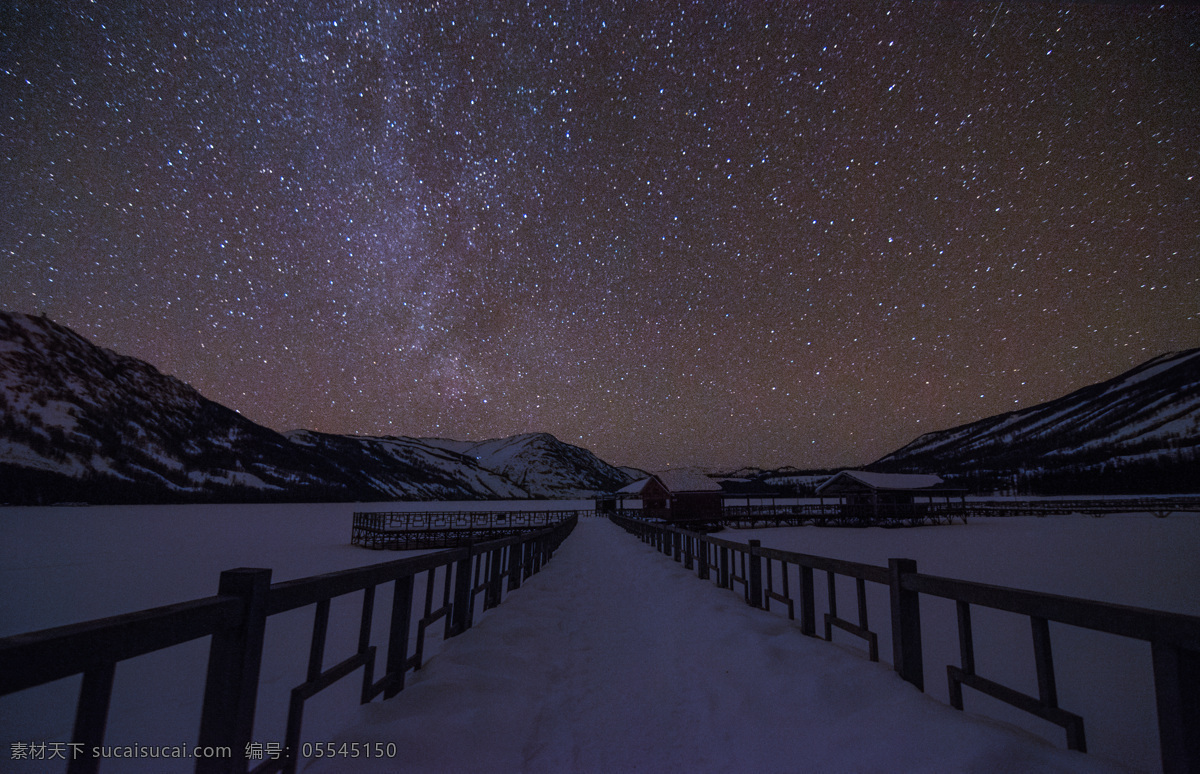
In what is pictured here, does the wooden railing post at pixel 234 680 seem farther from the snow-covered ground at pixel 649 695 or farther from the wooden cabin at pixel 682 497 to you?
the wooden cabin at pixel 682 497

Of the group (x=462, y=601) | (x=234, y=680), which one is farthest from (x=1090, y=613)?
(x=462, y=601)

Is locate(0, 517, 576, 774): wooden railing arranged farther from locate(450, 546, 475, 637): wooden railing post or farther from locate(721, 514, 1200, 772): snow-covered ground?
locate(721, 514, 1200, 772): snow-covered ground

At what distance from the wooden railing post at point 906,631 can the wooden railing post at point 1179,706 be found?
164 cm

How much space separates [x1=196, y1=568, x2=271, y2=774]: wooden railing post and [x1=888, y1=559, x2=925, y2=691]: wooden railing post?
3.82 metres

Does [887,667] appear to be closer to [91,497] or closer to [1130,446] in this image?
[91,497]

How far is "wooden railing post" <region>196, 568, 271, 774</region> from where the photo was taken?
2.11 metres

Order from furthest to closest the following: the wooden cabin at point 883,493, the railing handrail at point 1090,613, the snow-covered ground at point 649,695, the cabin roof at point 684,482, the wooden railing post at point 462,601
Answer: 1. the wooden cabin at point 883,493
2. the cabin roof at point 684,482
3. the wooden railing post at point 462,601
4. the snow-covered ground at point 649,695
5. the railing handrail at point 1090,613

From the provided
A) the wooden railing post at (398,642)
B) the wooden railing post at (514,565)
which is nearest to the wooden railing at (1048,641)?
the wooden railing post at (398,642)

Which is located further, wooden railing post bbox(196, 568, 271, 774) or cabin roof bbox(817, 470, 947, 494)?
cabin roof bbox(817, 470, 947, 494)

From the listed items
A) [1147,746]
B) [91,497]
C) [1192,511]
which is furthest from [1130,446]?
[91,497]

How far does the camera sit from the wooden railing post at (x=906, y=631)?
371 cm

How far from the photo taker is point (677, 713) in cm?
418

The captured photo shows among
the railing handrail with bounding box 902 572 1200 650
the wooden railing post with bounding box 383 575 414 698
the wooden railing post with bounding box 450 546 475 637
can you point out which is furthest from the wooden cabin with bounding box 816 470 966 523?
the wooden railing post with bounding box 383 575 414 698

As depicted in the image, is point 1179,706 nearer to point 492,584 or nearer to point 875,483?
point 492,584
